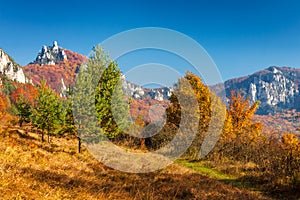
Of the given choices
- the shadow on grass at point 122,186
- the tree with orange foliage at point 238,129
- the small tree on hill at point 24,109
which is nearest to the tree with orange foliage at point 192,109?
the tree with orange foliage at point 238,129

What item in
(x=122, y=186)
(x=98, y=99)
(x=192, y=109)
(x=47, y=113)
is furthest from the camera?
(x=192, y=109)

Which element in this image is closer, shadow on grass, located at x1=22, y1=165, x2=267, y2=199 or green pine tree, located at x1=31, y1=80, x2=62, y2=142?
shadow on grass, located at x1=22, y1=165, x2=267, y2=199

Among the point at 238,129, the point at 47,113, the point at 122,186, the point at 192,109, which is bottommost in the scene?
the point at 122,186

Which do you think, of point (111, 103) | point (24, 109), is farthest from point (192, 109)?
point (24, 109)

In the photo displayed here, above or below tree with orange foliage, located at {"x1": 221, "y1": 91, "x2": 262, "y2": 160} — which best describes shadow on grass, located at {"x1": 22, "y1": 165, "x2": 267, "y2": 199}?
below

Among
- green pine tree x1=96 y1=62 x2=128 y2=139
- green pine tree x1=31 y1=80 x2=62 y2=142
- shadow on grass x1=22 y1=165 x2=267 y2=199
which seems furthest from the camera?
green pine tree x1=31 y1=80 x2=62 y2=142

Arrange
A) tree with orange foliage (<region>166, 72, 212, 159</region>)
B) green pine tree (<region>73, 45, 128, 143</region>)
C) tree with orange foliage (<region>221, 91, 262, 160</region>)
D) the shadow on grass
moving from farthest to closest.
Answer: tree with orange foliage (<region>166, 72, 212, 159</region>), tree with orange foliage (<region>221, 91, 262, 160</region>), green pine tree (<region>73, 45, 128, 143</region>), the shadow on grass

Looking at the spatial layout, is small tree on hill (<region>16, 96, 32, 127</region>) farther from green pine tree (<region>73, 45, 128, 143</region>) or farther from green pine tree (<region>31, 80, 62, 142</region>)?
green pine tree (<region>73, 45, 128, 143</region>)

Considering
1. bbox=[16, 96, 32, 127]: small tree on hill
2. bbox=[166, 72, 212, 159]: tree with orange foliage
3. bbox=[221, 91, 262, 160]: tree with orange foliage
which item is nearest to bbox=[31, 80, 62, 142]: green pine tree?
bbox=[166, 72, 212, 159]: tree with orange foliage

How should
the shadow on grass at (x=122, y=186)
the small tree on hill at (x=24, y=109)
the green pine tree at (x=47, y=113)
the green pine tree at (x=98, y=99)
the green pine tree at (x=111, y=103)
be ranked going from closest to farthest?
1. the shadow on grass at (x=122, y=186)
2. the green pine tree at (x=98, y=99)
3. the green pine tree at (x=111, y=103)
4. the green pine tree at (x=47, y=113)
5. the small tree on hill at (x=24, y=109)

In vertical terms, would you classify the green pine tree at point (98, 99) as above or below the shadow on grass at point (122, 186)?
above

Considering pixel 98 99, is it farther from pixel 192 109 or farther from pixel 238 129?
pixel 238 129

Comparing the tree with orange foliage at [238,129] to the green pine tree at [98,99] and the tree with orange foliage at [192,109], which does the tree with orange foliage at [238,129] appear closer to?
the tree with orange foliage at [192,109]

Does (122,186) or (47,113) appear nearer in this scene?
(122,186)
